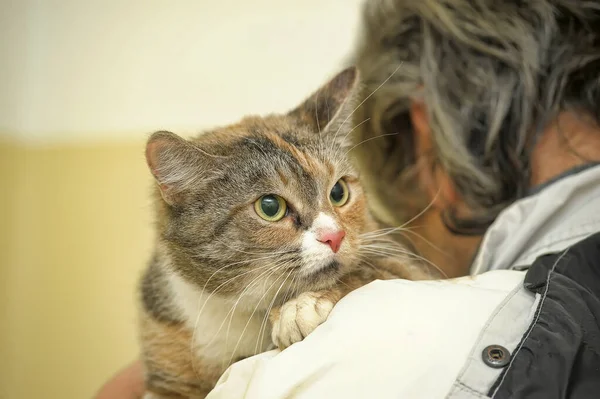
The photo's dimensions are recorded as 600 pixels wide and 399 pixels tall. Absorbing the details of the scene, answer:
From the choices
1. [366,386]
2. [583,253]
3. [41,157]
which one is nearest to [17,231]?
[41,157]

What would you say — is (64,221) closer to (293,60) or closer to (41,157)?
(41,157)

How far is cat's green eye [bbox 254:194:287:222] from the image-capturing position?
114cm

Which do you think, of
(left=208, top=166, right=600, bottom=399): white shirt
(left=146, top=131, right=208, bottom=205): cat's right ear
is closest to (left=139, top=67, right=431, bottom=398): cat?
(left=146, top=131, right=208, bottom=205): cat's right ear

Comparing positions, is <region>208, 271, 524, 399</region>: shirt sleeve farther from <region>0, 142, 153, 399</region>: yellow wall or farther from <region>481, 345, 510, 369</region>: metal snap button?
<region>0, 142, 153, 399</region>: yellow wall

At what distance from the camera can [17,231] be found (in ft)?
6.96

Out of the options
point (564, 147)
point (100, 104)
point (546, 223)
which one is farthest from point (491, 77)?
point (100, 104)

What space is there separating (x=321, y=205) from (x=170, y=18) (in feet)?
4.46

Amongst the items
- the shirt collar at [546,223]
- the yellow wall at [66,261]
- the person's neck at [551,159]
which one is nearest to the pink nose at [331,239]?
the shirt collar at [546,223]

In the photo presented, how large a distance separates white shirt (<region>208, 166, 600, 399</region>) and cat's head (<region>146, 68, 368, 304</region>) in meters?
0.17

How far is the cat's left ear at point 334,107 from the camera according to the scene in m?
1.34

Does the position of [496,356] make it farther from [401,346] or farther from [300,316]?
[300,316]

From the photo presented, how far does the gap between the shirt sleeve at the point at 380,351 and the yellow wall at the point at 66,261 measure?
1073 mm

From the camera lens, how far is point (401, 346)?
2.80 feet

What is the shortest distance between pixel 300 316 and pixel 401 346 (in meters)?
0.21
